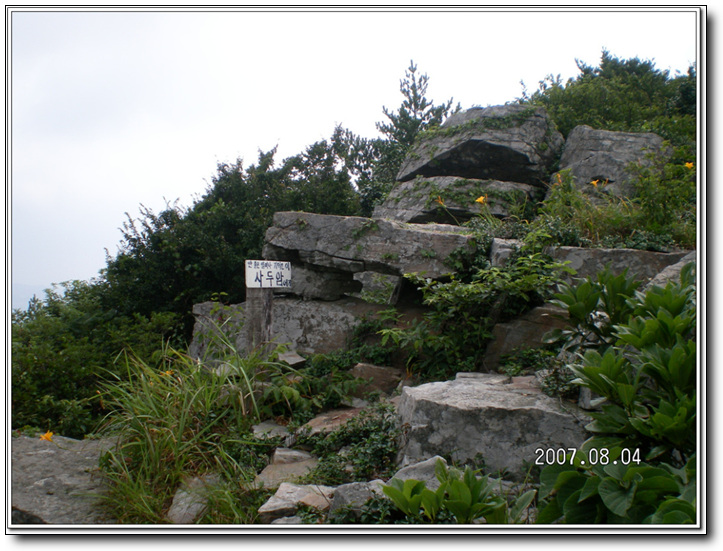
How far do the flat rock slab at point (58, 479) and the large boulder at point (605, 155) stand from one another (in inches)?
275

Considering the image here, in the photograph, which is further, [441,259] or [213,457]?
[441,259]

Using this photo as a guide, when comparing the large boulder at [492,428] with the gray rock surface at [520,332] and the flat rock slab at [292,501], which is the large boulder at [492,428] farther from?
the gray rock surface at [520,332]

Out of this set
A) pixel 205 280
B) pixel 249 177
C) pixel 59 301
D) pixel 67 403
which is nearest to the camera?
pixel 67 403

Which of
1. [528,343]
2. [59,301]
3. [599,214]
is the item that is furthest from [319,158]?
[528,343]

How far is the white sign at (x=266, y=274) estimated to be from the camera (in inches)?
204

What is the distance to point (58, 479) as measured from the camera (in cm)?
373

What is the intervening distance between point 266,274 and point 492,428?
2774mm

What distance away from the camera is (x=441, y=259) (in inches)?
234

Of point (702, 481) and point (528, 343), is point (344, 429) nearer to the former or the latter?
point (528, 343)

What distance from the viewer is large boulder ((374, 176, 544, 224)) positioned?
26.0 ft

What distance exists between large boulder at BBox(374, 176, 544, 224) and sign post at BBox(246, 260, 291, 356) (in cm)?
328

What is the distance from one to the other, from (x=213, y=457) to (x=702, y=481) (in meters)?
3.21

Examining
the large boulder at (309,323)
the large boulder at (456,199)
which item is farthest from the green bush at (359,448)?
the large boulder at (456,199)

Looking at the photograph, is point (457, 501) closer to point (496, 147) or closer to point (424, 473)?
point (424, 473)
